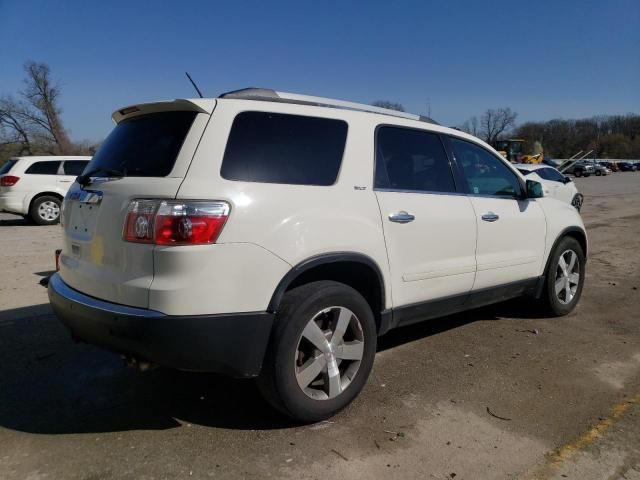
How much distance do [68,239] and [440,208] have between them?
98.5 inches

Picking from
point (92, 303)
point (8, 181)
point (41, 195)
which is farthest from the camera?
point (41, 195)

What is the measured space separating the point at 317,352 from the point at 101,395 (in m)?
1.52

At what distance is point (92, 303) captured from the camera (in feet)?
9.48

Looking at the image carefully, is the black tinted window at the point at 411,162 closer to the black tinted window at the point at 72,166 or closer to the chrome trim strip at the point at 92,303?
the chrome trim strip at the point at 92,303

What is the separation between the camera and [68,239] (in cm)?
331

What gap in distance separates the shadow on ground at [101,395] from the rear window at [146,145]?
1442mm

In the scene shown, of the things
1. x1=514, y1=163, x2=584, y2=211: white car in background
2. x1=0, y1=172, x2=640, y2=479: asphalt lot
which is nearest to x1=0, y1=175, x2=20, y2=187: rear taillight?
x1=0, y1=172, x2=640, y2=479: asphalt lot

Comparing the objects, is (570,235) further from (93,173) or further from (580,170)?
(580,170)

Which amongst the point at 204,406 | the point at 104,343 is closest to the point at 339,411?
the point at 204,406

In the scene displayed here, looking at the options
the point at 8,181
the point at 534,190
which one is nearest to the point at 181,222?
the point at 534,190

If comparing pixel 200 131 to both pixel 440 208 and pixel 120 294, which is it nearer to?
pixel 120 294

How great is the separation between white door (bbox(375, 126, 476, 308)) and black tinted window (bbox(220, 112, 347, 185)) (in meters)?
0.39

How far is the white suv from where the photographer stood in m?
2.64

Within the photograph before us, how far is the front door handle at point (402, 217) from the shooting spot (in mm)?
3479
